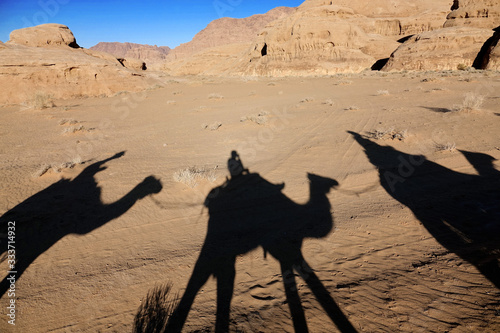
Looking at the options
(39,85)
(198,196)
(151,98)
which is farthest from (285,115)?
(39,85)

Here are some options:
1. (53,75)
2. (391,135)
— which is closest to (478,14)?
(391,135)

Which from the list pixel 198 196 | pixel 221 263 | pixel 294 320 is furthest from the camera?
pixel 198 196

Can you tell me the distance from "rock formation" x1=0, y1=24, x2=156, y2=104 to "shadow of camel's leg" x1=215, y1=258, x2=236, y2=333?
804 inches

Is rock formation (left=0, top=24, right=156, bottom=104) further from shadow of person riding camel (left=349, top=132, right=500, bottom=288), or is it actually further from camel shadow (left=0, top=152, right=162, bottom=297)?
shadow of person riding camel (left=349, top=132, right=500, bottom=288)

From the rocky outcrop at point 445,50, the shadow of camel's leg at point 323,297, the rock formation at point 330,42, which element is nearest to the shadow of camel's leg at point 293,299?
the shadow of camel's leg at point 323,297

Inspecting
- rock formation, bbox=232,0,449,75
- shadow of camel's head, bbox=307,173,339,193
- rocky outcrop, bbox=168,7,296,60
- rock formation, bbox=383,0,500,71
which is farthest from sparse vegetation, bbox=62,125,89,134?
rocky outcrop, bbox=168,7,296,60

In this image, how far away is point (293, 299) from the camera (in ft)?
8.27

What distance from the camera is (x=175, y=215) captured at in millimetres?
4266

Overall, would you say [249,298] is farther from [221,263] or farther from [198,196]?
[198,196]

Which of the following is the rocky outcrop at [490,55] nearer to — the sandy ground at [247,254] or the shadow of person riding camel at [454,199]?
the sandy ground at [247,254]

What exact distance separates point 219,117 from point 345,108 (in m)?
6.03

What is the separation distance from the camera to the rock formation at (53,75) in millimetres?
17016

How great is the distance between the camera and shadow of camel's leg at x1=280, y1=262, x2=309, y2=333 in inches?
89.5

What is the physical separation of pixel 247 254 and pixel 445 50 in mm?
36516
